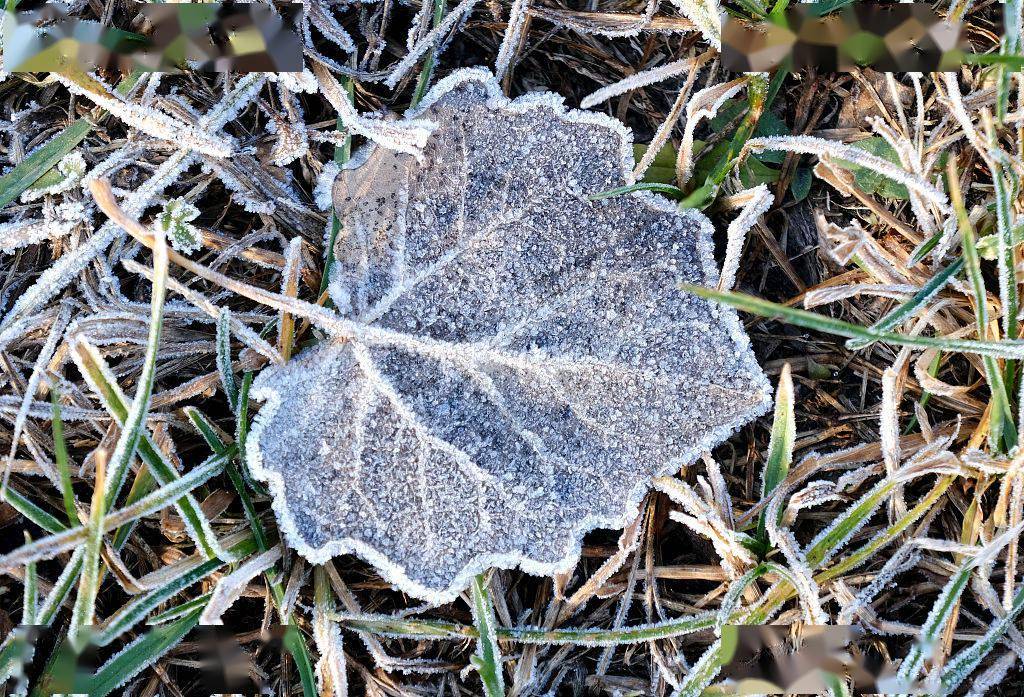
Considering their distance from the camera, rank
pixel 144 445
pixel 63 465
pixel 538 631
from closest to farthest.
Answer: pixel 63 465
pixel 144 445
pixel 538 631

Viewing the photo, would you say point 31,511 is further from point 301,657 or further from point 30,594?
point 301,657

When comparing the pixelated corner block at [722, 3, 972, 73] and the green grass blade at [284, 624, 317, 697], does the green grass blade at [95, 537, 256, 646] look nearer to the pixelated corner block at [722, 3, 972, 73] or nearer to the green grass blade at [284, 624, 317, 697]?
the green grass blade at [284, 624, 317, 697]

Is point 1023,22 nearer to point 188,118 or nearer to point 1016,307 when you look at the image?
point 1016,307

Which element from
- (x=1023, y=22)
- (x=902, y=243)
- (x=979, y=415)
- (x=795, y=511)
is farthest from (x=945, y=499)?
(x=1023, y=22)

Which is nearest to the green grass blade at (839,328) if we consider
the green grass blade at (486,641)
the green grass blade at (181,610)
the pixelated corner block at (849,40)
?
the pixelated corner block at (849,40)

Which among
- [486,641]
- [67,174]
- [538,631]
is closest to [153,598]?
[486,641]

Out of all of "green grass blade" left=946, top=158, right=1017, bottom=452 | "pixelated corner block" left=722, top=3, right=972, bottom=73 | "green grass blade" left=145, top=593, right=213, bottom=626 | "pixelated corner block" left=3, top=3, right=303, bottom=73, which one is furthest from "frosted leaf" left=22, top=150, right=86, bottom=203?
"green grass blade" left=946, top=158, right=1017, bottom=452
